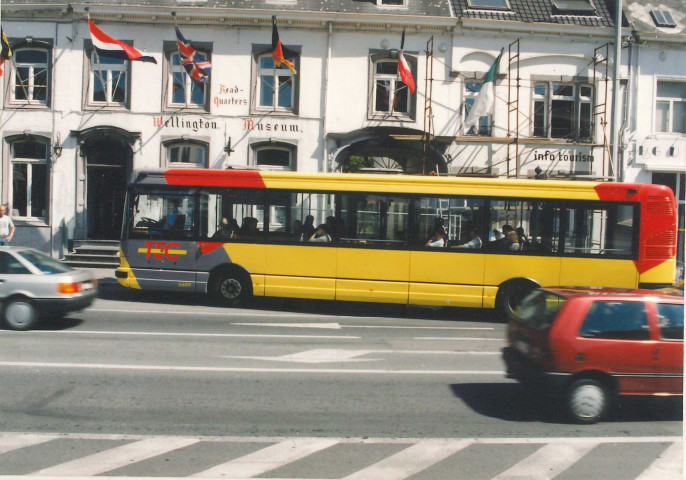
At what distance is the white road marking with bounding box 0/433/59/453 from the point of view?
598 centimetres

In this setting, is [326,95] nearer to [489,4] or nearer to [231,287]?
[489,4]

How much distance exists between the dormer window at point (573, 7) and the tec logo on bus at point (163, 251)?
15.4 metres

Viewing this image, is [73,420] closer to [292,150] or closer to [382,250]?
[382,250]

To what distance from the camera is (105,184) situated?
2172 cm

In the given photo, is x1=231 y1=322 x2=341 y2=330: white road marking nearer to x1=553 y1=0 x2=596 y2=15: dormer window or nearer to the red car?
the red car

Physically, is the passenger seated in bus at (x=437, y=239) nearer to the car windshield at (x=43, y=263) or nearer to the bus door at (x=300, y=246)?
the bus door at (x=300, y=246)

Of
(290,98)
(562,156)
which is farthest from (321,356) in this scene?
(562,156)

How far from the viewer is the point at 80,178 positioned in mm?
21219

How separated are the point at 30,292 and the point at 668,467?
377 inches

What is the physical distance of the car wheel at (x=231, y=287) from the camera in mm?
14344

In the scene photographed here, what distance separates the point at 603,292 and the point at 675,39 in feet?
58.8

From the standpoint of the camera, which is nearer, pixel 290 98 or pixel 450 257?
pixel 450 257

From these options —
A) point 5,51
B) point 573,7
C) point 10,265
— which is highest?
point 573,7

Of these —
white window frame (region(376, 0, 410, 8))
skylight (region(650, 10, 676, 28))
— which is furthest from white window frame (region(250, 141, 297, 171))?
skylight (region(650, 10, 676, 28))
